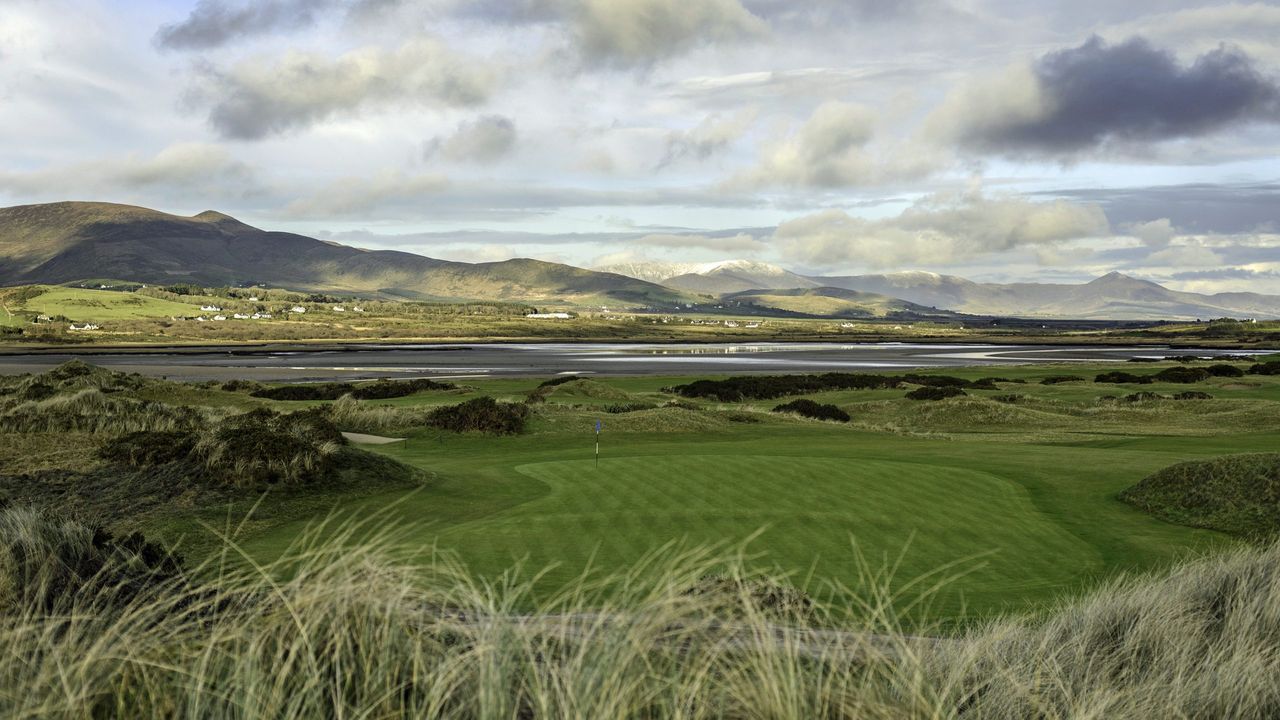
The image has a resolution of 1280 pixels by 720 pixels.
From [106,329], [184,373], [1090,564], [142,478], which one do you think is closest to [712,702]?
[1090,564]

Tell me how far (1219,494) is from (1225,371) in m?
59.2

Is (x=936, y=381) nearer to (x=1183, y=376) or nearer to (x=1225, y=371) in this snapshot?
(x=1183, y=376)

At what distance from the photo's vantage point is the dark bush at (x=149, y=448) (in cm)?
1698

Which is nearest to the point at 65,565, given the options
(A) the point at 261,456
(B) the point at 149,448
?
(A) the point at 261,456

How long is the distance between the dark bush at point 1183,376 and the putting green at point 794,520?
48381mm

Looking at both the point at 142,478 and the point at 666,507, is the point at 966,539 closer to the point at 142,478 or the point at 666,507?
the point at 666,507

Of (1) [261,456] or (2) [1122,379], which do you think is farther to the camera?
(2) [1122,379]

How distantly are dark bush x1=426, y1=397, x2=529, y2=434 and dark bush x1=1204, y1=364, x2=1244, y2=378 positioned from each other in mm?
53005

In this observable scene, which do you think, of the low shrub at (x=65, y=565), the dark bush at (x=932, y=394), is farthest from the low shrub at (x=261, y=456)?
the dark bush at (x=932, y=394)

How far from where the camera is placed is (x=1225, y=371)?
66.2 m

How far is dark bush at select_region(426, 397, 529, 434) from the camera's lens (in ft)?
92.9

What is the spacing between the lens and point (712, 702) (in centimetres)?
473

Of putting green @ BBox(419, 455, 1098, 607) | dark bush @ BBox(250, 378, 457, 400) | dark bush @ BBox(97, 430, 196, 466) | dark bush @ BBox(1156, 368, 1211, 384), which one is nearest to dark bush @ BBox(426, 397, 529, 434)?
putting green @ BBox(419, 455, 1098, 607)

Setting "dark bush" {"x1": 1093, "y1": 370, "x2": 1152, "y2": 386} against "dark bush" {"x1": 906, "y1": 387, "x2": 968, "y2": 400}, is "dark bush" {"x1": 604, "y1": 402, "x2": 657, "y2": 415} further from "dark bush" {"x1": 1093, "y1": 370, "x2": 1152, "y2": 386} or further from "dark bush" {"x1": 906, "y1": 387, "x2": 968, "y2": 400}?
"dark bush" {"x1": 1093, "y1": 370, "x2": 1152, "y2": 386}
